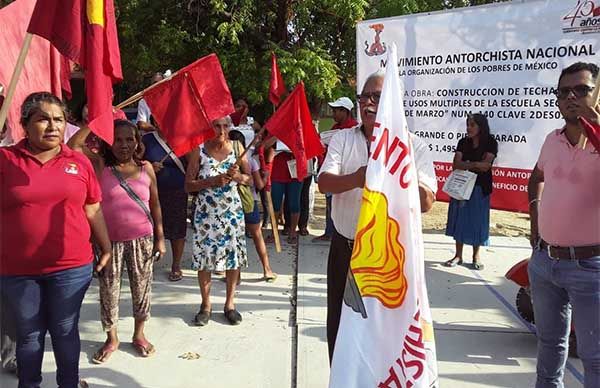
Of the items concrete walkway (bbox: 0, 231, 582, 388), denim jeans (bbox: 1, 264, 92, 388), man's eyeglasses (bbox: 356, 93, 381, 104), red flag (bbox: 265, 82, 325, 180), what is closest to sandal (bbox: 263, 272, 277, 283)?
concrete walkway (bbox: 0, 231, 582, 388)

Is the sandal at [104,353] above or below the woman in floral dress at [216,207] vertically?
below

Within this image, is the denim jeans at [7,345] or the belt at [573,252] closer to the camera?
the belt at [573,252]

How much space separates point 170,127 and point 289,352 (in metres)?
2.01

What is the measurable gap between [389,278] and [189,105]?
267 centimetres

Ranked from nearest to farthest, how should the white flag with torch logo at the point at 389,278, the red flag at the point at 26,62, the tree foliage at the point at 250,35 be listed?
the white flag with torch logo at the point at 389,278
the red flag at the point at 26,62
the tree foliage at the point at 250,35

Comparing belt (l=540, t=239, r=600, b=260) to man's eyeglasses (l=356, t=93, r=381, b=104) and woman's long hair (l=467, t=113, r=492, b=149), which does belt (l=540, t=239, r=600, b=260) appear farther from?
woman's long hair (l=467, t=113, r=492, b=149)

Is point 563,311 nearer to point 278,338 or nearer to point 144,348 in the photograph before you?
→ point 278,338

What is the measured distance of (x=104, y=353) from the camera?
12.0ft

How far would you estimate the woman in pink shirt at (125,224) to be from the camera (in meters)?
3.56

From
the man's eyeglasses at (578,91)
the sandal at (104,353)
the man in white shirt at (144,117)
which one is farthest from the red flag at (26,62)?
the man's eyeglasses at (578,91)

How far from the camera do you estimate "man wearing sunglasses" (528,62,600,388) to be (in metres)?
2.44

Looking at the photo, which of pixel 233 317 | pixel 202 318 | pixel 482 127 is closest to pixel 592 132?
pixel 233 317

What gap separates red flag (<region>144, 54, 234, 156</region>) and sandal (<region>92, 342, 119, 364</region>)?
153cm

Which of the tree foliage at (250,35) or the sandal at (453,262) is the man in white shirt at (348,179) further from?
the tree foliage at (250,35)
